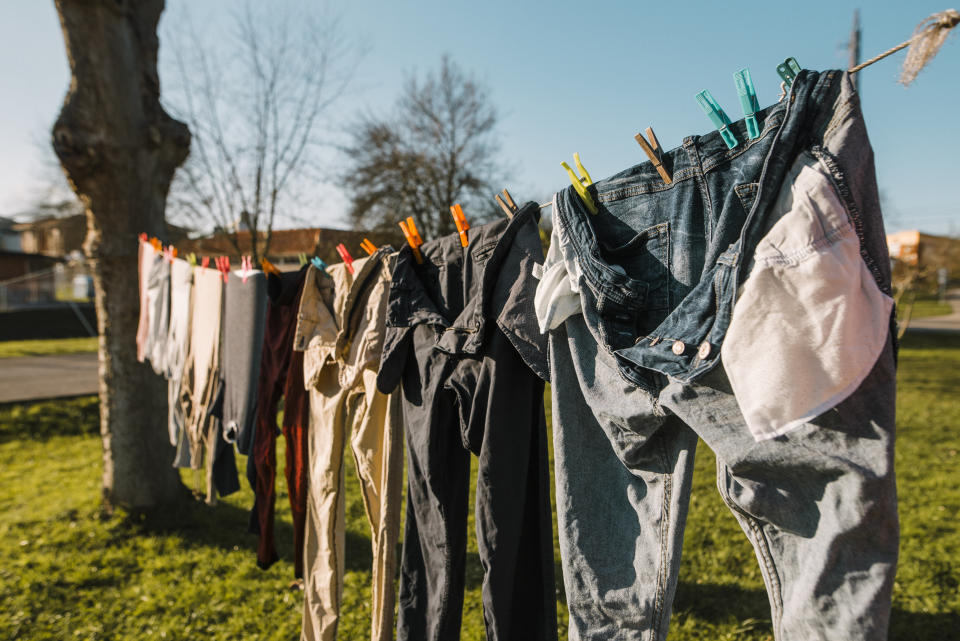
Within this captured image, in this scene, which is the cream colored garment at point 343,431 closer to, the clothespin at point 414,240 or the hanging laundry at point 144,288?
the clothespin at point 414,240

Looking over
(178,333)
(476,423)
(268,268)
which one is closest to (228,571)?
(178,333)

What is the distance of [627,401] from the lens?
3.80ft

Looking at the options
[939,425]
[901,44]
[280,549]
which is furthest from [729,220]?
[939,425]

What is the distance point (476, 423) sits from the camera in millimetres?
1534

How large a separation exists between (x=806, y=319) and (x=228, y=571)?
145 inches

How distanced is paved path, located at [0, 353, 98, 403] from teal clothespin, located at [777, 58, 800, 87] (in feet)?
28.4

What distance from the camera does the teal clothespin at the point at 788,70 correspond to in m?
1.01

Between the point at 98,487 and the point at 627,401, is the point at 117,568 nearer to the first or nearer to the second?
the point at 98,487

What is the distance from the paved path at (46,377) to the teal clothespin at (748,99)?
8601mm

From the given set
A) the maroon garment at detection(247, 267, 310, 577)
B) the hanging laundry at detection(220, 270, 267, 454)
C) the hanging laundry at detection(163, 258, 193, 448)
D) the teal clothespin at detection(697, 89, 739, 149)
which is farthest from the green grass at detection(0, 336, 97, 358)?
the teal clothespin at detection(697, 89, 739, 149)

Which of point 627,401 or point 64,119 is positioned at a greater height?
point 64,119

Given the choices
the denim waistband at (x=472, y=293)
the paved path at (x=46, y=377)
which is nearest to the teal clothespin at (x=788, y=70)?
the denim waistband at (x=472, y=293)

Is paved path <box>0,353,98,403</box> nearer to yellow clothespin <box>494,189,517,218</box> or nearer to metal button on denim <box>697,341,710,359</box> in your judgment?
yellow clothespin <box>494,189,517,218</box>

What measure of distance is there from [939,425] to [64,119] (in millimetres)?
8854
